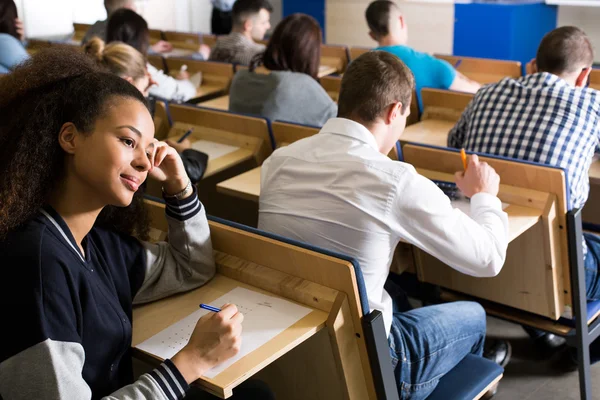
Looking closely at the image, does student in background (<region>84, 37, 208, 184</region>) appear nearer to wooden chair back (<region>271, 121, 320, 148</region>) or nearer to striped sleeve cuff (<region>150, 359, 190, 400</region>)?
wooden chair back (<region>271, 121, 320, 148</region>)

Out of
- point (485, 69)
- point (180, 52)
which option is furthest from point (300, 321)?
point (180, 52)

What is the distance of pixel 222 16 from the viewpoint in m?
8.73

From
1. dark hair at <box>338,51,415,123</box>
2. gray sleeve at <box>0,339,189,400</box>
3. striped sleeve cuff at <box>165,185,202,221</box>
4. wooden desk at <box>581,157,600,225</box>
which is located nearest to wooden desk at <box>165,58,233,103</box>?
wooden desk at <box>581,157,600,225</box>

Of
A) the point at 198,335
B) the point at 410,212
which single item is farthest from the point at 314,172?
the point at 198,335

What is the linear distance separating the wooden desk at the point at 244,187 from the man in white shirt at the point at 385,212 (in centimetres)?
58

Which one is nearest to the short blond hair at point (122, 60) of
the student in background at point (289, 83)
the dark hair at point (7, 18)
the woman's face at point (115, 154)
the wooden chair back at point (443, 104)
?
the student in background at point (289, 83)

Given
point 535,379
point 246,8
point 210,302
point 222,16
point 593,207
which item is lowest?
point 535,379

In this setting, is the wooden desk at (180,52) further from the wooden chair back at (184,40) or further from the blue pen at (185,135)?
the blue pen at (185,135)

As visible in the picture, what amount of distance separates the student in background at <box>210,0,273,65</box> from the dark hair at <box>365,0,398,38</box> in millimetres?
1005

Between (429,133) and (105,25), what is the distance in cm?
320

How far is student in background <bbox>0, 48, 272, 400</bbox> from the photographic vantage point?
4.31 ft

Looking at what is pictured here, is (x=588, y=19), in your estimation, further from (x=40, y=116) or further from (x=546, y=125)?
(x=40, y=116)

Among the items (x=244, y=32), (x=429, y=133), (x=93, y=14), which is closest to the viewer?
(x=429, y=133)

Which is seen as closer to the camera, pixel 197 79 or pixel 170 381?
pixel 170 381
